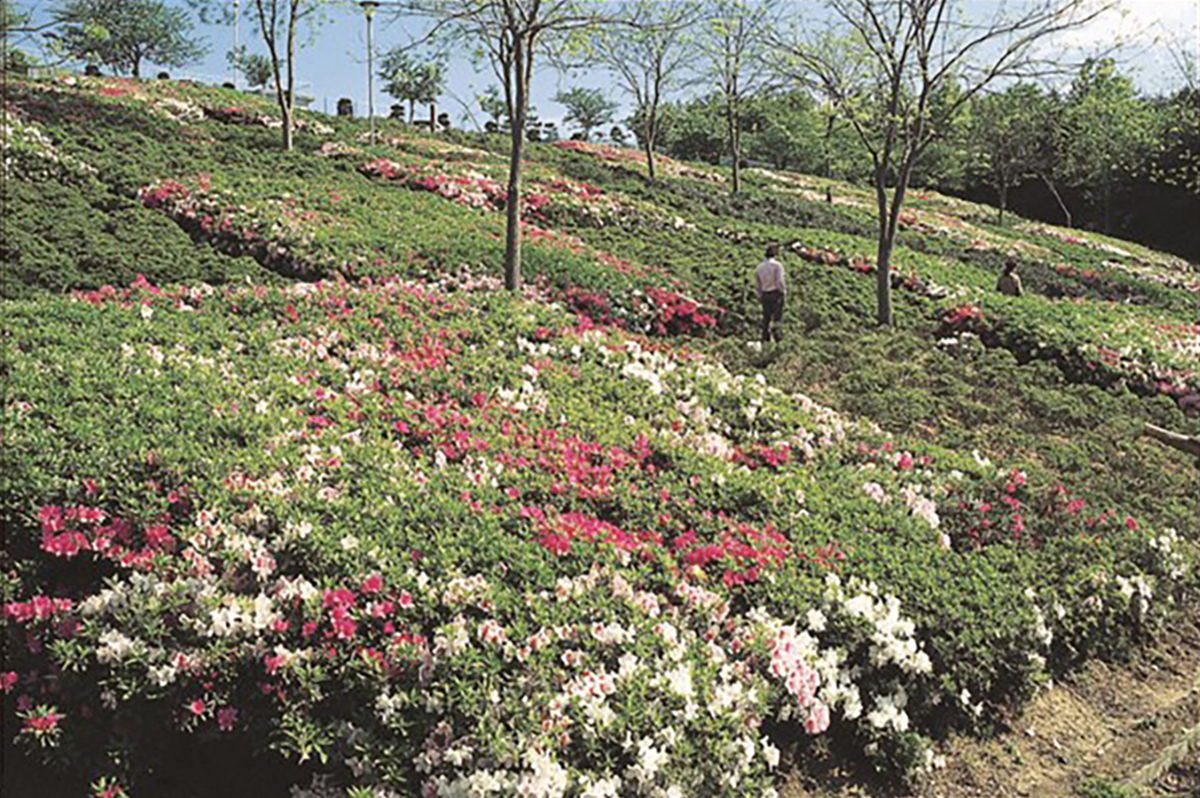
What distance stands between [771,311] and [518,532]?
8.57m

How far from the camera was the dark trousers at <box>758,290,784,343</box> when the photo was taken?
1273cm

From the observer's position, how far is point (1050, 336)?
1346 cm

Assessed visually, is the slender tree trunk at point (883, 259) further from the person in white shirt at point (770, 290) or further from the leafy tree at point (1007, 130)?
the leafy tree at point (1007, 130)

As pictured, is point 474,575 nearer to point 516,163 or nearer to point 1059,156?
point 516,163

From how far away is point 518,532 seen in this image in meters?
5.27

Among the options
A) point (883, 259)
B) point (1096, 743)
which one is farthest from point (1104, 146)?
point (1096, 743)

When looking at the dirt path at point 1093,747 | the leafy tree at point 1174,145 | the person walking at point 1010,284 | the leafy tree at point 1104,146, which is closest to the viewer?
the dirt path at point 1093,747

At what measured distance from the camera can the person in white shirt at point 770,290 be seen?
1260 cm

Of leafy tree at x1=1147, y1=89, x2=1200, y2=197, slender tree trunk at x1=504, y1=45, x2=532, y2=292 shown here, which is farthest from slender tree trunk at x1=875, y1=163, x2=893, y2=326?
leafy tree at x1=1147, y1=89, x2=1200, y2=197

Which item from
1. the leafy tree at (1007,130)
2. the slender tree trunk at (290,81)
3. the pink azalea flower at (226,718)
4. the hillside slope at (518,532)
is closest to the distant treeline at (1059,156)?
the leafy tree at (1007,130)

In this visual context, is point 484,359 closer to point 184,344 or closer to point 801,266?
point 184,344

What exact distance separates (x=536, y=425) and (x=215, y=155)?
16.1 metres

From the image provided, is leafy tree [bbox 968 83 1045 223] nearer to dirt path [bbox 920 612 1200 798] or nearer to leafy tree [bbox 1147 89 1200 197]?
leafy tree [bbox 1147 89 1200 197]

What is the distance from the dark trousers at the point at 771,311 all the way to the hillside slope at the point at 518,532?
715 millimetres
